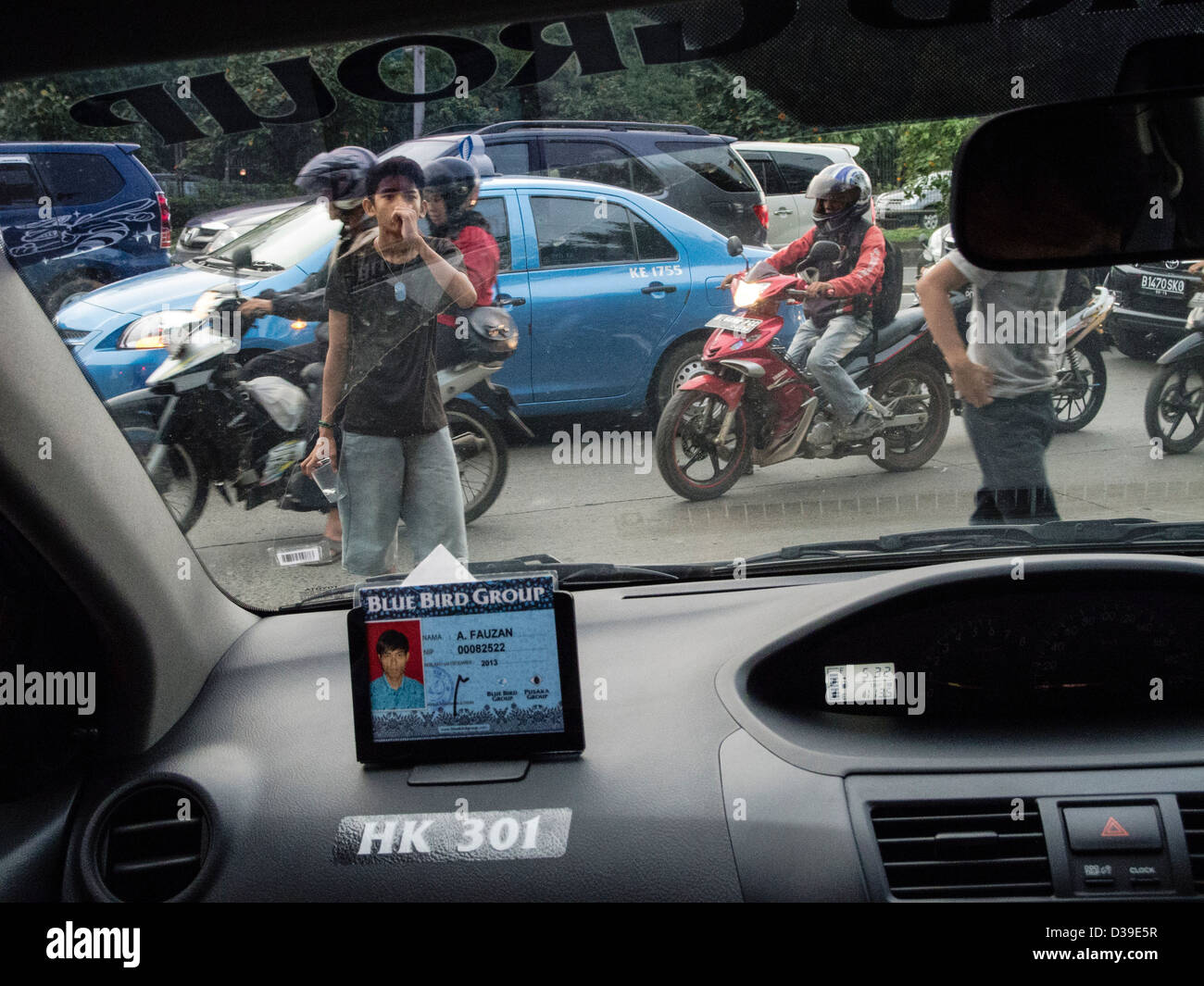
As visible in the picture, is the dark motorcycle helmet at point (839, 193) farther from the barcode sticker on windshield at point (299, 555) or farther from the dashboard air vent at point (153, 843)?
the dashboard air vent at point (153, 843)

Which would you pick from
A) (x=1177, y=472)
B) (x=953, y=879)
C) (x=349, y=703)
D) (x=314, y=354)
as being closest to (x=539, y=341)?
(x=314, y=354)

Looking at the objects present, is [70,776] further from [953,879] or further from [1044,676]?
[1044,676]

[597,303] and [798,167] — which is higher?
[798,167]

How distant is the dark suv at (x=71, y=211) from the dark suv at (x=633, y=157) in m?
0.57

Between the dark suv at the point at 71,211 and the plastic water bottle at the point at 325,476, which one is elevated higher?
the dark suv at the point at 71,211

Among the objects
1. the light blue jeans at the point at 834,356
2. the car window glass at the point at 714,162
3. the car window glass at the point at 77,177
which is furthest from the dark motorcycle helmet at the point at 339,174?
the light blue jeans at the point at 834,356

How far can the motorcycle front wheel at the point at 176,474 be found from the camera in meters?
2.79

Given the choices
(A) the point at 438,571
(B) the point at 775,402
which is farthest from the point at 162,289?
(B) the point at 775,402

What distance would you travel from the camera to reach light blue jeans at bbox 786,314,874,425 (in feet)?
13.9

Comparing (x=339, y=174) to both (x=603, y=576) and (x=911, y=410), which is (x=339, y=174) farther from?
(x=911, y=410)

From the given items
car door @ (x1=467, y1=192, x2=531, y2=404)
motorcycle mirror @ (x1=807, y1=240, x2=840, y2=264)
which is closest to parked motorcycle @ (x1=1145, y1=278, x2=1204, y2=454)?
motorcycle mirror @ (x1=807, y1=240, x2=840, y2=264)

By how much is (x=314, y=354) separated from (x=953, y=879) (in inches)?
92.3

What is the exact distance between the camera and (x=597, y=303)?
430cm

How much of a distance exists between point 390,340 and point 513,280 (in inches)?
25.7
